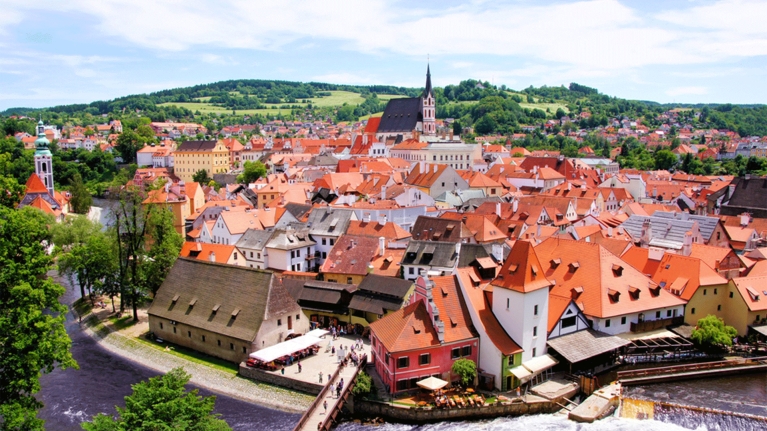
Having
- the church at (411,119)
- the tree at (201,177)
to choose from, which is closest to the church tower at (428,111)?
the church at (411,119)

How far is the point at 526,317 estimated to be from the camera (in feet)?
107

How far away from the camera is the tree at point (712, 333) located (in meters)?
36.7

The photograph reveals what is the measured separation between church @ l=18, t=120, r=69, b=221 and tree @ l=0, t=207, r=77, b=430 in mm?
56304

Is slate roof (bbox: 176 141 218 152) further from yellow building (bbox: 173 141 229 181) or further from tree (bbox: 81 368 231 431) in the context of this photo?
tree (bbox: 81 368 231 431)

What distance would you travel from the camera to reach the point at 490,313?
112ft

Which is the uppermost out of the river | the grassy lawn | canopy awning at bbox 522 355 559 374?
canopy awning at bbox 522 355 559 374

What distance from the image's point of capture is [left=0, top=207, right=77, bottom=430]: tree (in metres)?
21.7

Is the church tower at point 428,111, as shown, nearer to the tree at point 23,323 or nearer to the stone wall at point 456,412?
the stone wall at point 456,412

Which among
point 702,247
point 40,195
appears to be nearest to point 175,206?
point 40,195

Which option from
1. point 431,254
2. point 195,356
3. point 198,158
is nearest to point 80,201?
point 198,158

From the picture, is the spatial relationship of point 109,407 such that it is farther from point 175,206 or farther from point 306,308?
point 175,206

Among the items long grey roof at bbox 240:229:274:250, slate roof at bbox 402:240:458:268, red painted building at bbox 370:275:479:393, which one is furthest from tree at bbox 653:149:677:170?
red painted building at bbox 370:275:479:393

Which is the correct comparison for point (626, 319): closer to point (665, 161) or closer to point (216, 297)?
point (216, 297)

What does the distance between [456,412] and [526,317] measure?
614 cm
